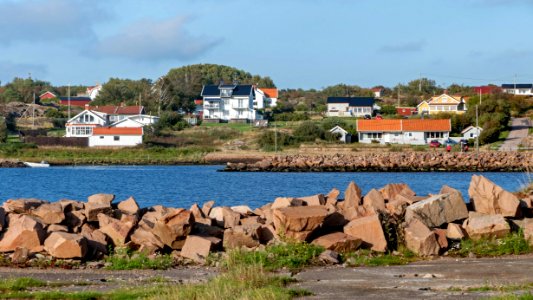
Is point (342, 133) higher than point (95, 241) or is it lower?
higher

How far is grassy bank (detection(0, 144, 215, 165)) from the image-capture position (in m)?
71.8

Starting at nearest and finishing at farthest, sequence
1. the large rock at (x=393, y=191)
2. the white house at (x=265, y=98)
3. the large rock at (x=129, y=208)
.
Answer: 1. the large rock at (x=129, y=208)
2. the large rock at (x=393, y=191)
3. the white house at (x=265, y=98)

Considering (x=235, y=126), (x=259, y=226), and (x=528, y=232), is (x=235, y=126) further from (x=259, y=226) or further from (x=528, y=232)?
(x=528, y=232)

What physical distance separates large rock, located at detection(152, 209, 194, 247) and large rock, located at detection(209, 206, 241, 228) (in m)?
1.53

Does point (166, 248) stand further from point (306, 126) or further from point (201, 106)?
point (201, 106)

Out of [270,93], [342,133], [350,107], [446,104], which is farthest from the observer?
[270,93]

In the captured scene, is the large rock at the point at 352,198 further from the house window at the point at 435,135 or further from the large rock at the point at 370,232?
the house window at the point at 435,135

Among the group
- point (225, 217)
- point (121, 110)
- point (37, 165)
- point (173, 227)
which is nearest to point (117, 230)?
point (173, 227)

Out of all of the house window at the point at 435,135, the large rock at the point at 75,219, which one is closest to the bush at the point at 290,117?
the house window at the point at 435,135

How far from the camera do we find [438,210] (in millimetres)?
16297

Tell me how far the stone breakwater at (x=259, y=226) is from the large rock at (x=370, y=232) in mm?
17

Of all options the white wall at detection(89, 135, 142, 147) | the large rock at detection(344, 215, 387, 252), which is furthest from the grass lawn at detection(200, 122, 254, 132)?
the large rock at detection(344, 215, 387, 252)

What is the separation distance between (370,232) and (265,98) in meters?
99.3

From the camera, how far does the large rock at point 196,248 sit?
1484cm
